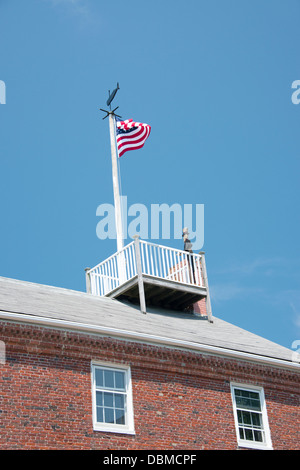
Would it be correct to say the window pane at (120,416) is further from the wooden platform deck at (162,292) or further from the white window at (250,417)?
the wooden platform deck at (162,292)

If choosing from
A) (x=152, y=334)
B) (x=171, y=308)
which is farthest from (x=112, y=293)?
(x=152, y=334)

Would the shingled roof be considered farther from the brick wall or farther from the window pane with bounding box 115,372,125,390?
the window pane with bounding box 115,372,125,390

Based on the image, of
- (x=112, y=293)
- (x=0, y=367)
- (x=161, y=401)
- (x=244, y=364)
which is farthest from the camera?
(x=112, y=293)

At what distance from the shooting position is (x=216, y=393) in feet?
68.4

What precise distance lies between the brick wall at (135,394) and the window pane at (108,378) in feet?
1.06

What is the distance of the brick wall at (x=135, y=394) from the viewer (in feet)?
57.2

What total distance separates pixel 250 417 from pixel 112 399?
4.49m

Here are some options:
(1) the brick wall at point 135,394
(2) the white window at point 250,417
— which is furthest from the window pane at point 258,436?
(1) the brick wall at point 135,394

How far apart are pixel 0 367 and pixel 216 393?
21.1 ft

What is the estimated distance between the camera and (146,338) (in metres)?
19.9

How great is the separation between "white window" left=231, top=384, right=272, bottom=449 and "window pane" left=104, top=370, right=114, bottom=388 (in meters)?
3.84

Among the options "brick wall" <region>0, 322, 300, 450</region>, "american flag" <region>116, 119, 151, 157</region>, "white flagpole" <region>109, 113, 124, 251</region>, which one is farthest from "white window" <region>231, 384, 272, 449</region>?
"american flag" <region>116, 119, 151, 157</region>
